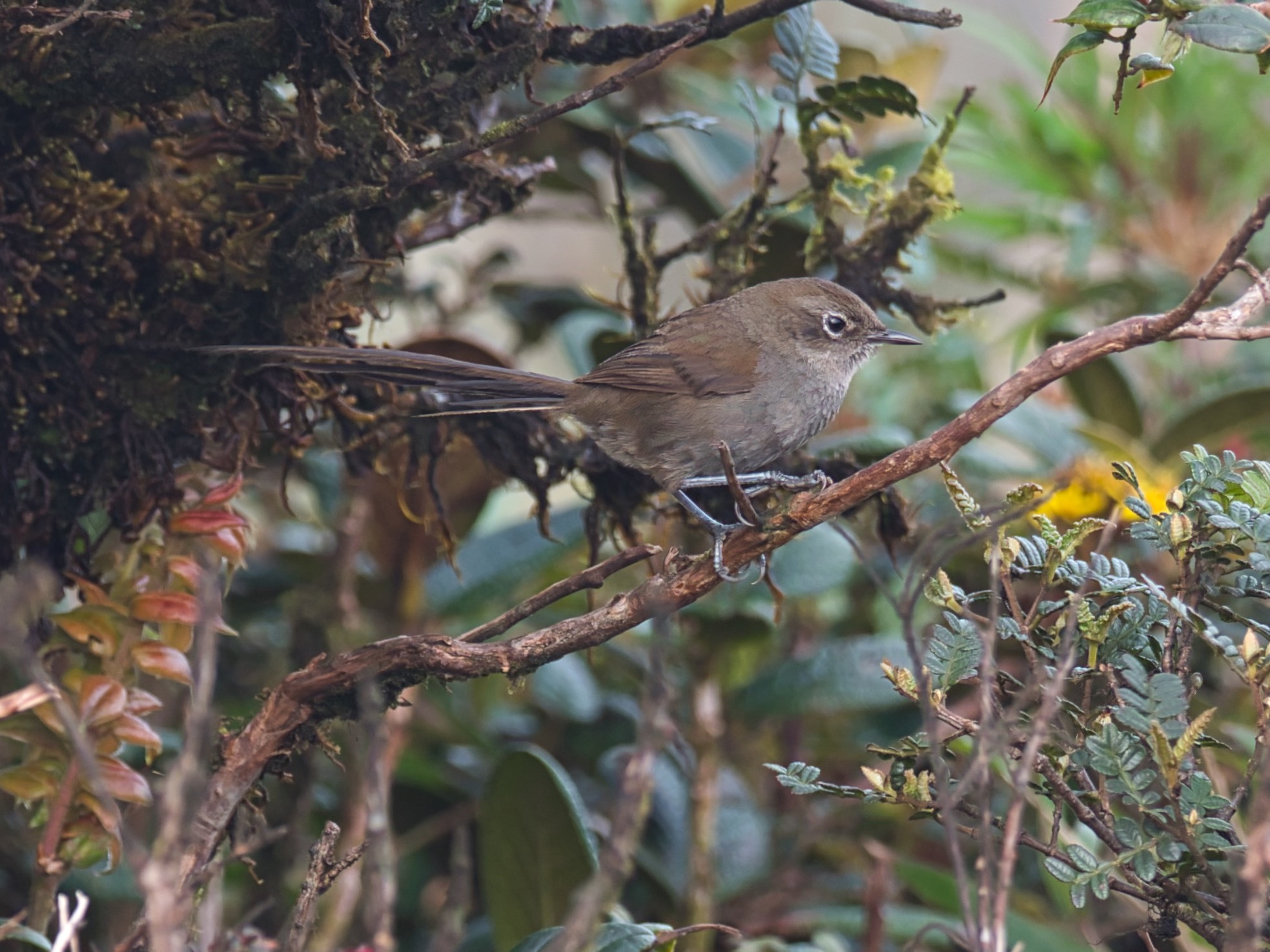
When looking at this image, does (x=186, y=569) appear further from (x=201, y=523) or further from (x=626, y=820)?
(x=626, y=820)

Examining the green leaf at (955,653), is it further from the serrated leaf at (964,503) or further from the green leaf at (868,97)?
the green leaf at (868,97)

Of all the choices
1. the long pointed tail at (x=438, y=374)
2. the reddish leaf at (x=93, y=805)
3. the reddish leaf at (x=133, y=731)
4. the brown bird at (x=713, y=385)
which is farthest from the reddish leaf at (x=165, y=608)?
the brown bird at (x=713, y=385)

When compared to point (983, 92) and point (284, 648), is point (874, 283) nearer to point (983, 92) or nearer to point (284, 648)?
point (284, 648)

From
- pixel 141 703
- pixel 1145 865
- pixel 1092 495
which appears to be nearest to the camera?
pixel 1145 865

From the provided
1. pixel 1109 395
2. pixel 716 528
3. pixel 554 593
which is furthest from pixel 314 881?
pixel 1109 395

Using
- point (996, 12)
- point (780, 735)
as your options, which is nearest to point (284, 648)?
point (780, 735)

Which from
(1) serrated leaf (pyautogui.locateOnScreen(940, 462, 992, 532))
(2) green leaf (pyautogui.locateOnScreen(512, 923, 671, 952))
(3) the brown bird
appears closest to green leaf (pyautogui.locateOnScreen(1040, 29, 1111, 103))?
(1) serrated leaf (pyautogui.locateOnScreen(940, 462, 992, 532))

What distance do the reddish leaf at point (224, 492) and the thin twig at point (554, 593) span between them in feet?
1.72

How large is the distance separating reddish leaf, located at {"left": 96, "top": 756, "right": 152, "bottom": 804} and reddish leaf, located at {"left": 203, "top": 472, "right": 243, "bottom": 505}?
0.43 meters

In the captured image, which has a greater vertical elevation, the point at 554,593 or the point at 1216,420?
the point at 554,593

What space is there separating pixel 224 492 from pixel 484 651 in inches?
24.0

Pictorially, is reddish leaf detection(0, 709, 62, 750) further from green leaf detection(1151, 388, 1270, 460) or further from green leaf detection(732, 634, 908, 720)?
green leaf detection(1151, 388, 1270, 460)

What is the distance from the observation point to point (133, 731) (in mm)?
1809

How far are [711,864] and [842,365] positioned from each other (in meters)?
1.14
